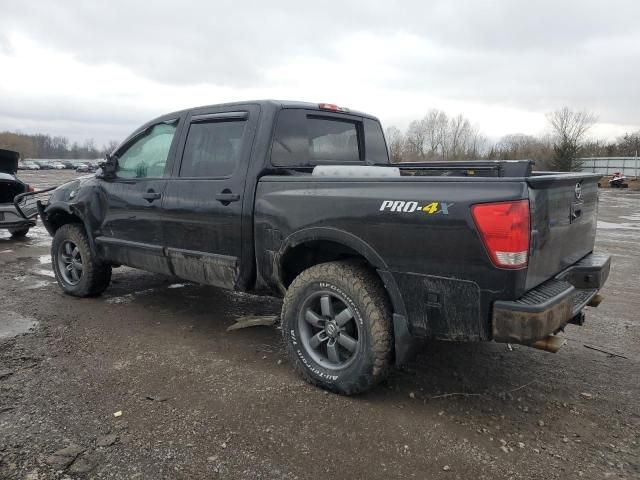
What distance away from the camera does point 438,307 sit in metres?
2.85

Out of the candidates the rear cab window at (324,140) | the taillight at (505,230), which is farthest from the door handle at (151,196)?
the taillight at (505,230)

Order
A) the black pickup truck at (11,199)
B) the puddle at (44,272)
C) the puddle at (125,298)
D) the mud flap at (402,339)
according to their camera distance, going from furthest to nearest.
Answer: the black pickup truck at (11,199) < the puddle at (44,272) < the puddle at (125,298) < the mud flap at (402,339)

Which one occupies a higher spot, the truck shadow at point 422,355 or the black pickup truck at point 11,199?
the black pickup truck at point 11,199

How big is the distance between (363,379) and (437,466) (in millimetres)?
735

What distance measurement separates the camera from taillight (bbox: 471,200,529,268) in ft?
8.42

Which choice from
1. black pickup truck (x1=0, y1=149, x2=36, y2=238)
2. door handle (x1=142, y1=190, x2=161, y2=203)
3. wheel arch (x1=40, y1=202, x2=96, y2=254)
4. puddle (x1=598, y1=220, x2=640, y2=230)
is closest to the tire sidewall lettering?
door handle (x1=142, y1=190, x2=161, y2=203)

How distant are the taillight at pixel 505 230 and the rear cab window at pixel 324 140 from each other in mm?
1806

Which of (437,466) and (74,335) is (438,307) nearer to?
(437,466)

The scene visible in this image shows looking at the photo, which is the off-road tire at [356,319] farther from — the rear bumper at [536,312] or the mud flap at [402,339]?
the rear bumper at [536,312]

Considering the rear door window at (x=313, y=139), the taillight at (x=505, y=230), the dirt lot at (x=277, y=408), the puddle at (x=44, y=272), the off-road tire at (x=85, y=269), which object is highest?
the rear door window at (x=313, y=139)

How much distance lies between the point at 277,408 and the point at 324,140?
233 centimetres

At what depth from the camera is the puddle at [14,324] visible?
449 cm

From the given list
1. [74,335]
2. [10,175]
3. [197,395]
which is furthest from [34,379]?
[10,175]

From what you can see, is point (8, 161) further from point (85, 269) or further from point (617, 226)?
point (617, 226)
